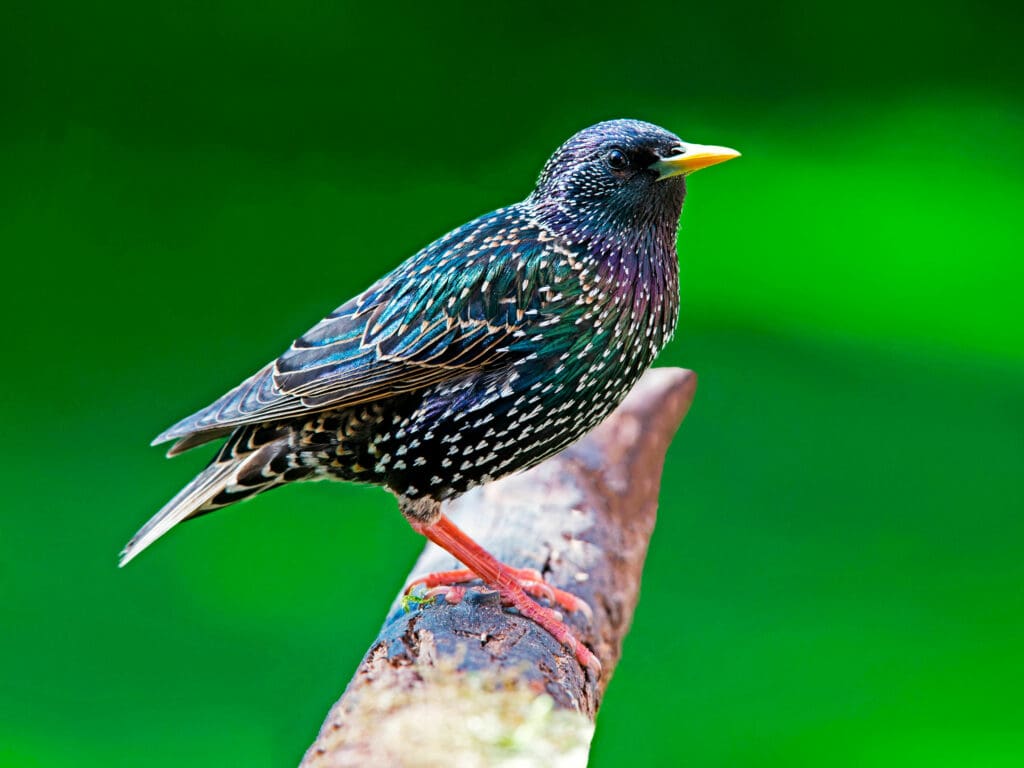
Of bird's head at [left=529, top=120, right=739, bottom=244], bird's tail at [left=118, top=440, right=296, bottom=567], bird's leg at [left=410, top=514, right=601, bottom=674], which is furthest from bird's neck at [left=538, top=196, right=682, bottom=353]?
bird's tail at [left=118, top=440, right=296, bottom=567]

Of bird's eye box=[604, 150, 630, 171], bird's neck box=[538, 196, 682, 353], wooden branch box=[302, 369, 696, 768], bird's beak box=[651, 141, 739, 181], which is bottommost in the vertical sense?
wooden branch box=[302, 369, 696, 768]

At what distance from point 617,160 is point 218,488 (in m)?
0.98

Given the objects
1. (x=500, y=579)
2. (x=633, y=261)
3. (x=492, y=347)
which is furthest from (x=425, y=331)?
(x=500, y=579)

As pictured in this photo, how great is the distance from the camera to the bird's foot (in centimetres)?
250

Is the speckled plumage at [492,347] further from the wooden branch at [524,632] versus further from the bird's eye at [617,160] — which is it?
the wooden branch at [524,632]

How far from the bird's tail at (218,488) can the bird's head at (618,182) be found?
2.33 feet

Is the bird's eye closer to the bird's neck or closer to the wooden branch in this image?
the bird's neck

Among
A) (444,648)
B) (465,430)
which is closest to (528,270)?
(465,430)

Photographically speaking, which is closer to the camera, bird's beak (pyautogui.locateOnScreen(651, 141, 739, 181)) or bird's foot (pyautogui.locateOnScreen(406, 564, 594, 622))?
bird's beak (pyautogui.locateOnScreen(651, 141, 739, 181))

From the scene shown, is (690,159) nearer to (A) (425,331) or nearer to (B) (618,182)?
(B) (618,182)

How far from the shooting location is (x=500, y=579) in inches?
95.5

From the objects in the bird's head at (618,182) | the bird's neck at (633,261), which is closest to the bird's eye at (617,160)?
the bird's head at (618,182)

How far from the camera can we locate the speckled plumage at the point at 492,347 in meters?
2.24

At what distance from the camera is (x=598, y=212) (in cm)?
229
